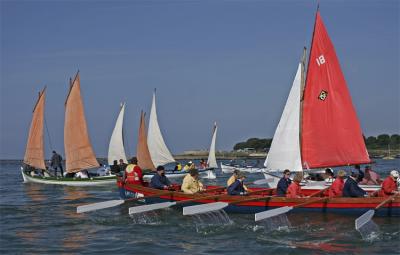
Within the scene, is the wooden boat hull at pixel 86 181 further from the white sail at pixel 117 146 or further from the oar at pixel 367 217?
the oar at pixel 367 217

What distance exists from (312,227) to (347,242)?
234cm

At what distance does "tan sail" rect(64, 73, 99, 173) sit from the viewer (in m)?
38.4

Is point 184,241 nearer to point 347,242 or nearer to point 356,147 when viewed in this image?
point 347,242

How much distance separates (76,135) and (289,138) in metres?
17.8

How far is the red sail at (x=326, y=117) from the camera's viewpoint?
24562 millimetres

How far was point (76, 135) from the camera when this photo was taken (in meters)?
38.5

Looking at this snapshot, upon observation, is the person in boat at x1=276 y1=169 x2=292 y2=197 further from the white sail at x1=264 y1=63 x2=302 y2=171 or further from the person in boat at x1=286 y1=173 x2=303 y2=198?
the white sail at x1=264 y1=63 x2=302 y2=171

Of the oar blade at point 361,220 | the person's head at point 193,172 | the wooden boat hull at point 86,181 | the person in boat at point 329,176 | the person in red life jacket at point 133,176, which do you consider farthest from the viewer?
the wooden boat hull at point 86,181

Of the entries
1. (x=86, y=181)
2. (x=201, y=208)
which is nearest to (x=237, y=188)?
(x=201, y=208)

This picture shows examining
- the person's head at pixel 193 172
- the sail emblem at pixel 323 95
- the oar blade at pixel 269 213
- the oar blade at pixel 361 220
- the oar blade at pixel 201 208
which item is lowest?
the oar blade at pixel 361 220

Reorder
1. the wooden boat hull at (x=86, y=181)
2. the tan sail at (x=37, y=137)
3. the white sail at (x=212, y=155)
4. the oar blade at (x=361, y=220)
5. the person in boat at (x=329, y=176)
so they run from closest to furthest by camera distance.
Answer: the oar blade at (x=361, y=220) → the person in boat at (x=329, y=176) → the wooden boat hull at (x=86, y=181) → the tan sail at (x=37, y=137) → the white sail at (x=212, y=155)

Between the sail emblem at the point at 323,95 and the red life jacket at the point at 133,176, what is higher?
the sail emblem at the point at 323,95

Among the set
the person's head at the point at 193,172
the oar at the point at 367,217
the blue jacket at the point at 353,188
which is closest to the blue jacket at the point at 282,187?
the blue jacket at the point at 353,188

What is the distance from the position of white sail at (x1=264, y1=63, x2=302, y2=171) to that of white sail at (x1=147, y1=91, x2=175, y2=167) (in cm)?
2086
